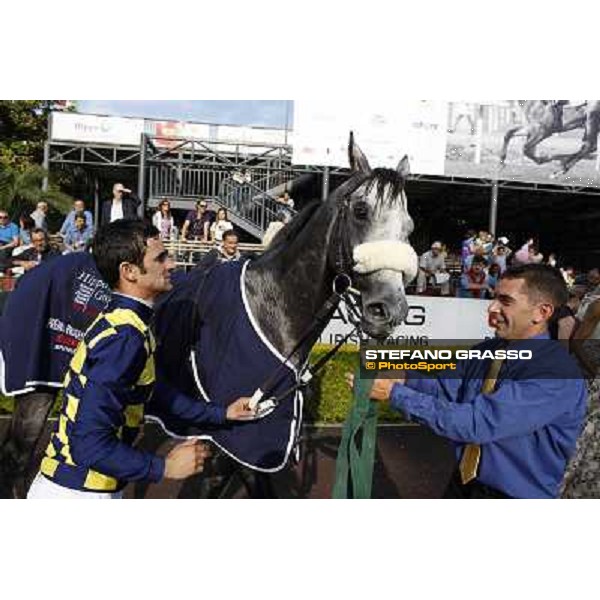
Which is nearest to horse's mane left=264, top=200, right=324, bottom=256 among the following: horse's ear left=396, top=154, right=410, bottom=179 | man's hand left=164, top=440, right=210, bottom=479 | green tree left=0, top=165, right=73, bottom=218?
horse's ear left=396, top=154, right=410, bottom=179

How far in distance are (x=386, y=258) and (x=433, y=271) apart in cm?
35

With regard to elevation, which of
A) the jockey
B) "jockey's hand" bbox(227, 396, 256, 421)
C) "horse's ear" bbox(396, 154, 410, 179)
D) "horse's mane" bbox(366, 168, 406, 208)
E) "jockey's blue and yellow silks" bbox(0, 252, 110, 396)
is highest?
the jockey

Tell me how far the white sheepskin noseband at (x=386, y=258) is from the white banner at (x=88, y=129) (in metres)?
1.20

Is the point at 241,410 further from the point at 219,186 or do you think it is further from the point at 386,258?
the point at 219,186

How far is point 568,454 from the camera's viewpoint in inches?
110

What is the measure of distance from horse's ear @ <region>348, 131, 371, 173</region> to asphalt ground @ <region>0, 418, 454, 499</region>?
47.2 inches

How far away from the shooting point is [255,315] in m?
2.80

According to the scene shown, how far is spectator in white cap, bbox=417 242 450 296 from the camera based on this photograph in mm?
2756

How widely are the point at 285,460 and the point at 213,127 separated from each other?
5.13 feet

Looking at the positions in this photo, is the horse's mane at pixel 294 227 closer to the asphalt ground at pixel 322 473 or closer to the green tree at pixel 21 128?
the asphalt ground at pixel 322 473

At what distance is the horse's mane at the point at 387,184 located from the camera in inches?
105

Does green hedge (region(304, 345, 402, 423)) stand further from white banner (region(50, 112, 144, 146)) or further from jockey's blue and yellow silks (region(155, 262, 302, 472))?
white banner (region(50, 112, 144, 146))

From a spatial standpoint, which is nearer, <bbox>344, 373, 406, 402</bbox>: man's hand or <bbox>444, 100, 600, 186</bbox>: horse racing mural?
<bbox>344, 373, 406, 402</bbox>: man's hand

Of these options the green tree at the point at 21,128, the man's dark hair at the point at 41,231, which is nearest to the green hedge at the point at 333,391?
the man's dark hair at the point at 41,231
